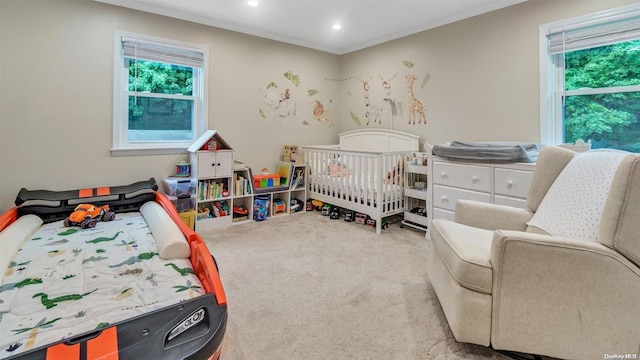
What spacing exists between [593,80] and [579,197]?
1696 mm

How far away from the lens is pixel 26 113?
2666mm

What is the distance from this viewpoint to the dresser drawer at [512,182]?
240 centimetres

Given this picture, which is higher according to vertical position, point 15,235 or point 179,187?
point 179,187

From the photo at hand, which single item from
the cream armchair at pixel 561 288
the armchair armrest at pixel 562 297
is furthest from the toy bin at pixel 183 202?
the armchair armrest at pixel 562 297

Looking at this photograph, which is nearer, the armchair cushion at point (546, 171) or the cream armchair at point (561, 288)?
the cream armchair at point (561, 288)

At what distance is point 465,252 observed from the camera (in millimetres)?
1463

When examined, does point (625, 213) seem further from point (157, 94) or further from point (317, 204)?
point (157, 94)

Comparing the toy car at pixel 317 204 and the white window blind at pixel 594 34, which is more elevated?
the white window blind at pixel 594 34

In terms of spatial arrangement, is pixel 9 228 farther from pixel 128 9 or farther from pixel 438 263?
pixel 438 263

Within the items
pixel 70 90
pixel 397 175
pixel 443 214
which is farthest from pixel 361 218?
pixel 70 90

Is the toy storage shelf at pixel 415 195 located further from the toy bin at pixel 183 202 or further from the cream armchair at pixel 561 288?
the toy bin at pixel 183 202

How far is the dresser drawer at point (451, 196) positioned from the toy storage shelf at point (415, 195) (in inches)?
7.5

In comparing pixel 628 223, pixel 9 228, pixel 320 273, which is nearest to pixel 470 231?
pixel 628 223

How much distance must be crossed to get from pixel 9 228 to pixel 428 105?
13.0ft
